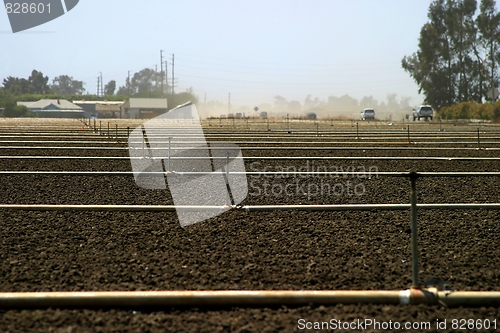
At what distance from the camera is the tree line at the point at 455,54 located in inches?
2532

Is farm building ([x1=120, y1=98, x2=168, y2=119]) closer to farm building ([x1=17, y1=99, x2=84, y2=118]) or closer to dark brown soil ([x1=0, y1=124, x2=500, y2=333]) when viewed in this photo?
farm building ([x1=17, y1=99, x2=84, y2=118])

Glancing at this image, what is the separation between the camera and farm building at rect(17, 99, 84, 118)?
351ft

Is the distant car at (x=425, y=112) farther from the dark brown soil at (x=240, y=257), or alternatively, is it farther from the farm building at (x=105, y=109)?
the farm building at (x=105, y=109)

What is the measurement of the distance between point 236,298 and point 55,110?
370 ft

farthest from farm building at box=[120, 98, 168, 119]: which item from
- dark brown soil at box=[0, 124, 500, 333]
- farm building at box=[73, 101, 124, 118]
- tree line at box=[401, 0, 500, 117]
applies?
dark brown soil at box=[0, 124, 500, 333]

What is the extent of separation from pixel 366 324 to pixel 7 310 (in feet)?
8.22

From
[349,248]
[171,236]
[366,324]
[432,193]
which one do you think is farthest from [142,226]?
[432,193]

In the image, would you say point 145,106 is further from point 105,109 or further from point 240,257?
point 240,257

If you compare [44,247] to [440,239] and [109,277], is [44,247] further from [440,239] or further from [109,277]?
[440,239]

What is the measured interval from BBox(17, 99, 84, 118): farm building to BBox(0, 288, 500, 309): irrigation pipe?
10213cm

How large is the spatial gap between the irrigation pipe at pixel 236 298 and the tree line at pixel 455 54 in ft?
211

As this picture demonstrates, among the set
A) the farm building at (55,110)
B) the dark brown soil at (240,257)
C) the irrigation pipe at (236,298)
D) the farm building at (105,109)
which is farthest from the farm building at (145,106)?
the irrigation pipe at (236,298)

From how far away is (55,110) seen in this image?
110m

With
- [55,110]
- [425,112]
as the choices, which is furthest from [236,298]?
[55,110]
